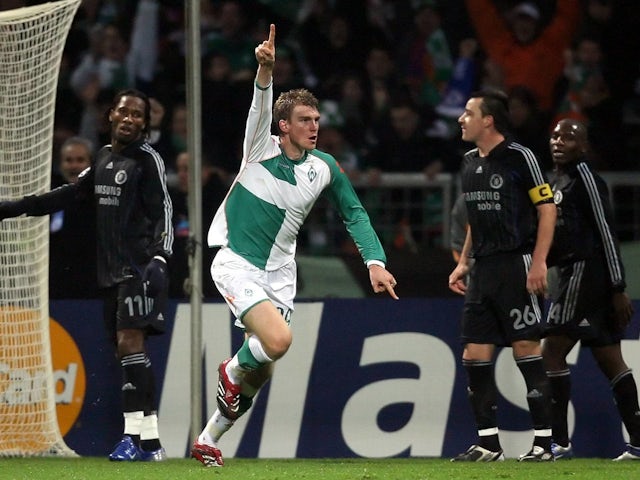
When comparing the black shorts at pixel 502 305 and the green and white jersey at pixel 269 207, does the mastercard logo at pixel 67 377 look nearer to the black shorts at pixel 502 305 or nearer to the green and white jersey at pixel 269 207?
the green and white jersey at pixel 269 207

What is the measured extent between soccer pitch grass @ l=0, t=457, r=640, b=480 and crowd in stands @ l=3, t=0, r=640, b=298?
152 inches

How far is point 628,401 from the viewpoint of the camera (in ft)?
26.2

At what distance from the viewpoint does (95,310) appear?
8.74 m

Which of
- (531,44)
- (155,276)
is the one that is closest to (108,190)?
(155,276)

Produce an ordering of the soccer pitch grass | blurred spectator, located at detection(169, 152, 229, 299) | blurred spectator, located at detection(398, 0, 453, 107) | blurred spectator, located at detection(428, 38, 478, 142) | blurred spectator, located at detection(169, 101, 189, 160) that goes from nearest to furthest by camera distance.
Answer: the soccer pitch grass → blurred spectator, located at detection(169, 152, 229, 299) → blurred spectator, located at detection(169, 101, 189, 160) → blurred spectator, located at detection(428, 38, 478, 142) → blurred spectator, located at detection(398, 0, 453, 107)

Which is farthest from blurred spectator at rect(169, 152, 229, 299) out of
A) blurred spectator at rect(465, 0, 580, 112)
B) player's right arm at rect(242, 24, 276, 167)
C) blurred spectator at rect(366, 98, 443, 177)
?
blurred spectator at rect(465, 0, 580, 112)

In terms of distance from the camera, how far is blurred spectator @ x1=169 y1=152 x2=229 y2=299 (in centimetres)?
911

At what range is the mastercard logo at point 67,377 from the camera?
8.67 m

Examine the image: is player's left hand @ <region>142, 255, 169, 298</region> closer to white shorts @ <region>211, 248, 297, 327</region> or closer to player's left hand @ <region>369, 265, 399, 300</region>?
white shorts @ <region>211, 248, 297, 327</region>

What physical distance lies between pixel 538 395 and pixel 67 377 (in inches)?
116

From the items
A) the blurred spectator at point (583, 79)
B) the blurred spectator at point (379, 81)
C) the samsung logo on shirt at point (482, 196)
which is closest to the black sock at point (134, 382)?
the samsung logo on shirt at point (482, 196)

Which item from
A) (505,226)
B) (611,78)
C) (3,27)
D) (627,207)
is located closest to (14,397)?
(3,27)

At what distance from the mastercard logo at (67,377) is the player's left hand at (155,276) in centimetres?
115

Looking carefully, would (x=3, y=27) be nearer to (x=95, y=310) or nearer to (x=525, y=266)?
(x=95, y=310)
